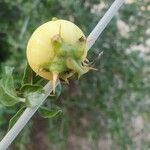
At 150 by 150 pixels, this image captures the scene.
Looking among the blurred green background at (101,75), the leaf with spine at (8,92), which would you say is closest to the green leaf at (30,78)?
the leaf with spine at (8,92)

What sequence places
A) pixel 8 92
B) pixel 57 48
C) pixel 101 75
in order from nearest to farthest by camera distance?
pixel 57 48, pixel 8 92, pixel 101 75

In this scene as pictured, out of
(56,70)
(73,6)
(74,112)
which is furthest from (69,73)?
(74,112)

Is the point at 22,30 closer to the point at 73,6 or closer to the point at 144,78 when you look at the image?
the point at 73,6

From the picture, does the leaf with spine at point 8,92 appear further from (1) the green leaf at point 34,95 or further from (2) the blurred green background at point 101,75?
(2) the blurred green background at point 101,75

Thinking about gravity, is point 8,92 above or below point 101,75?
above

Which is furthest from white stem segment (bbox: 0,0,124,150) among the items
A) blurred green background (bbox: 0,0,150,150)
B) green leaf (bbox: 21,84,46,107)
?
blurred green background (bbox: 0,0,150,150)

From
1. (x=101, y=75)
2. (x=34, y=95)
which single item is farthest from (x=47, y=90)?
(x=101, y=75)

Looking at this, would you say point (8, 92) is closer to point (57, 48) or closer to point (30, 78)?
point (30, 78)
